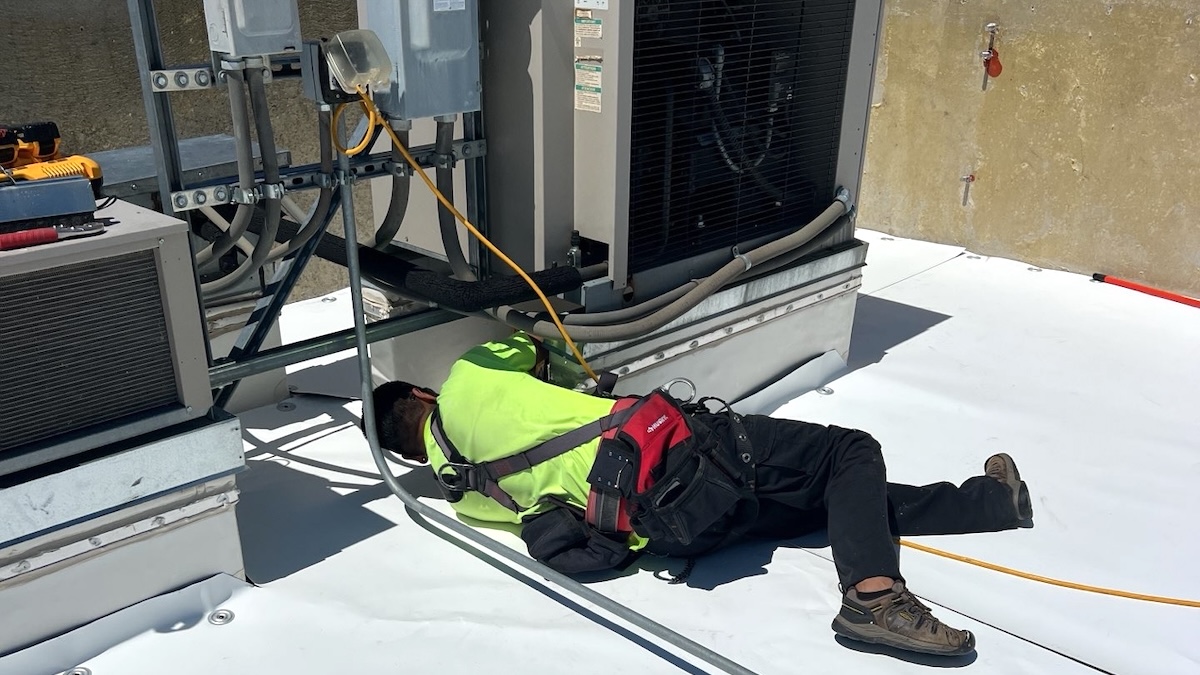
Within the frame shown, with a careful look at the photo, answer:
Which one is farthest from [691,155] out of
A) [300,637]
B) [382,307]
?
[300,637]

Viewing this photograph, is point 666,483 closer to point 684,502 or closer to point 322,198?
point 684,502

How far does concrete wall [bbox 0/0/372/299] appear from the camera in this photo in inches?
118

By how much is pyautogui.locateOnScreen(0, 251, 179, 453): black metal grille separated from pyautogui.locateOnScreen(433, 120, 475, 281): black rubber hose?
2.40 feet

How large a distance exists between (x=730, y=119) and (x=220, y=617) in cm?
170

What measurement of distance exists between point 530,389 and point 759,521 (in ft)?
1.98

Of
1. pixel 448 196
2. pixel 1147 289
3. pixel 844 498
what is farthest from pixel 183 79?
pixel 1147 289

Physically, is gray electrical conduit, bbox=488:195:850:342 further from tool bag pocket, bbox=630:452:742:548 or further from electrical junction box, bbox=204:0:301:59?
electrical junction box, bbox=204:0:301:59

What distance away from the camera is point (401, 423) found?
221 cm

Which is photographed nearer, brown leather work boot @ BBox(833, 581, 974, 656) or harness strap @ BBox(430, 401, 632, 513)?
brown leather work boot @ BBox(833, 581, 974, 656)

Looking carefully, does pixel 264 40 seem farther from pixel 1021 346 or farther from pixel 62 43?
pixel 1021 346

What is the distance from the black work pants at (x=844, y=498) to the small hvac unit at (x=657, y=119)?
578mm

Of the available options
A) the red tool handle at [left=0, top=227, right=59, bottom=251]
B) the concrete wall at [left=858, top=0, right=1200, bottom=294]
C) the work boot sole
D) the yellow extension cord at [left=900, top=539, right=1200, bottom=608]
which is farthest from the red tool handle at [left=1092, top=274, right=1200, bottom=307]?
the red tool handle at [left=0, top=227, right=59, bottom=251]

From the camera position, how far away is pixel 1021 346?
3.32 metres

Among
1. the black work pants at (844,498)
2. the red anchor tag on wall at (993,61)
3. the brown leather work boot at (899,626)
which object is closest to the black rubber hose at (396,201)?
the black work pants at (844,498)
